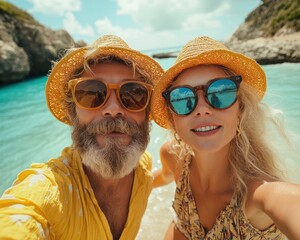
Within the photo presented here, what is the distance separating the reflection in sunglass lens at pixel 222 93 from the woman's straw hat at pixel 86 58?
614 millimetres

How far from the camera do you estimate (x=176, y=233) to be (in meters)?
2.50

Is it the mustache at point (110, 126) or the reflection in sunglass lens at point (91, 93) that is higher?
the reflection in sunglass lens at point (91, 93)

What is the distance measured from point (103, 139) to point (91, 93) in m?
0.39

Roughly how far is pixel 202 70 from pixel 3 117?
468 inches

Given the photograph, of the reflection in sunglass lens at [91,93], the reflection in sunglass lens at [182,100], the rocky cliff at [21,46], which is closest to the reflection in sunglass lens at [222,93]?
the reflection in sunglass lens at [182,100]

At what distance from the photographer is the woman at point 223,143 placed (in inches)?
70.1

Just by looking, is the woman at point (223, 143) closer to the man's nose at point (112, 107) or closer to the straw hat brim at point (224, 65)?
the straw hat brim at point (224, 65)

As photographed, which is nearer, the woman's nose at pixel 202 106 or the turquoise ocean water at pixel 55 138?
the woman's nose at pixel 202 106

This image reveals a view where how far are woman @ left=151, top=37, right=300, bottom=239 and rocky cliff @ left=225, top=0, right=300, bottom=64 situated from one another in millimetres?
16795

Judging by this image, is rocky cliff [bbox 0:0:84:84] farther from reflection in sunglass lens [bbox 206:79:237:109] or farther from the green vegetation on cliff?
the green vegetation on cliff

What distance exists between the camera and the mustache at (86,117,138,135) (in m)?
1.95

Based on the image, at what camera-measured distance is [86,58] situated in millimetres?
2051

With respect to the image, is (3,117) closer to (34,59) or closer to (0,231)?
(0,231)

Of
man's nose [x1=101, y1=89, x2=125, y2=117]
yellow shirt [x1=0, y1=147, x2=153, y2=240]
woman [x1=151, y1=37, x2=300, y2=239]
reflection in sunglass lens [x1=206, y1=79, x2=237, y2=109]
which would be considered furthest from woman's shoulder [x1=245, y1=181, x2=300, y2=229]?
man's nose [x1=101, y1=89, x2=125, y2=117]
